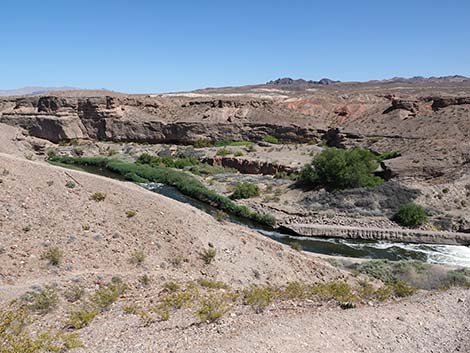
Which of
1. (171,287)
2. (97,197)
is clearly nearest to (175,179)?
(97,197)

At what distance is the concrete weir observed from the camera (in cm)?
2530

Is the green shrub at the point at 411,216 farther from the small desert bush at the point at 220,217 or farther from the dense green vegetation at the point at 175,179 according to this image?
the small desert bush at the point at 220,217

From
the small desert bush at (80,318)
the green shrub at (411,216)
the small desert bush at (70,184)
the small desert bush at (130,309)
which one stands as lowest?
the green shrub at (411,216)

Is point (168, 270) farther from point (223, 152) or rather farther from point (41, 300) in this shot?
point (223, 152)

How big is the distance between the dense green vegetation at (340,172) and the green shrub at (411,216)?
470 centimetres

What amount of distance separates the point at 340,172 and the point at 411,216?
6.16 m

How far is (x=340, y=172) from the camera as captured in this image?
32.0 metres

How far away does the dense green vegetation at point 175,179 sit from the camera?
96.0ft

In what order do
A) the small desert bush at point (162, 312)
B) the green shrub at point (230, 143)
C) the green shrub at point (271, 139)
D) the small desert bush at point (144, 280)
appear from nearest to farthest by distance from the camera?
the small desert bush at point (162, 312) < the small desert bush at point (144, 280) < the green shrub at point (230, 143) < the green shrub at point (271, 139)

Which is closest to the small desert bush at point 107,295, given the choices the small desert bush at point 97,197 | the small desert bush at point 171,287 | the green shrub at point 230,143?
the small desert bush at point 171,287

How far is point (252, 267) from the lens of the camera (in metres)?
15.4

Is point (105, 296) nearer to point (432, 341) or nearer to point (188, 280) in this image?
point (188, 280)

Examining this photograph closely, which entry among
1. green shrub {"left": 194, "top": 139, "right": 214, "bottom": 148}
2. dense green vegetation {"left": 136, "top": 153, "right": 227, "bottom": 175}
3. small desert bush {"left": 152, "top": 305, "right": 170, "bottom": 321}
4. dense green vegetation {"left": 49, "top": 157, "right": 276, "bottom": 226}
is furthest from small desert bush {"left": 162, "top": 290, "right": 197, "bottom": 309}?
green shrub {"left": 194, "top": 139, "right": 214, "bottom": 148}

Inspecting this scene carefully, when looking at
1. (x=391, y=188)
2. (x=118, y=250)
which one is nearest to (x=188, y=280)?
(x=118, y=250)
